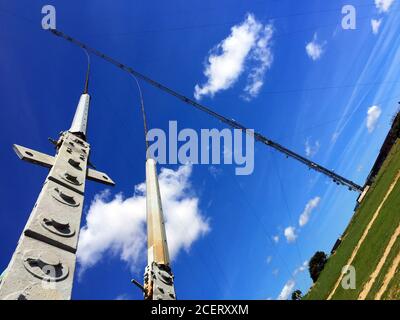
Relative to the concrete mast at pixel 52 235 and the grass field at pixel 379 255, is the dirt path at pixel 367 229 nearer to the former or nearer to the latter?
the grass field at pixel 379 255

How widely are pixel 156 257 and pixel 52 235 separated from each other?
1886mm

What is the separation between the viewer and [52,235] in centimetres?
645

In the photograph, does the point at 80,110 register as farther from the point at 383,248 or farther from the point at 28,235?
the point at 383,248

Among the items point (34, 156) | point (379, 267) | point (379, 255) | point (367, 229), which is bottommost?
point (34, 156)

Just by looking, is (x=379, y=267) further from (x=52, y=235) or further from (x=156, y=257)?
(x=52, y=235)

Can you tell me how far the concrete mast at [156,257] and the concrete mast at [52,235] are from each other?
1.33m

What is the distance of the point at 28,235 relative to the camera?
607cm

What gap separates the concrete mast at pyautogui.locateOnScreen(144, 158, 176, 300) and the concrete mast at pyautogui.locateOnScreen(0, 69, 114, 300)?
4.35 ft

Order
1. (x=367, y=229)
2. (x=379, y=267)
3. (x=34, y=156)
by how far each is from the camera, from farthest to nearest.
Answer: (x=367, y=229)
(x=379, y=267)
(x=34, y=156)

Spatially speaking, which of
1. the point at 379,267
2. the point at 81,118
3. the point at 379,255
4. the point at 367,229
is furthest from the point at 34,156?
the point at 367,229

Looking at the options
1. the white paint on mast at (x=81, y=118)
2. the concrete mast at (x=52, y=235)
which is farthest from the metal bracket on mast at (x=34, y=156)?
the white paint on mast at (x=81, y=118)
